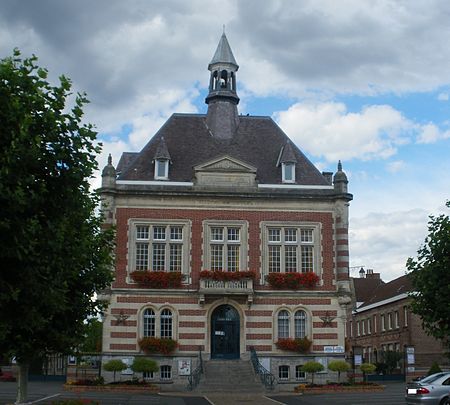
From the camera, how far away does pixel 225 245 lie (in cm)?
4116

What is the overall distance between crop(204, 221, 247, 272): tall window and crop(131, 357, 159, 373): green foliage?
21.1ft

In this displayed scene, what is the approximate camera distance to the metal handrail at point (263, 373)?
37.7 m

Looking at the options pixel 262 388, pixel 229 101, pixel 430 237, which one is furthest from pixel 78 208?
pixel 229 101

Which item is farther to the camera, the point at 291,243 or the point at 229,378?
the point at 291,243

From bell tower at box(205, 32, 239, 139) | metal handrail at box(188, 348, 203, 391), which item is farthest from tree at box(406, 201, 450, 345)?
bell tower at box(205, 32, 239, 139)

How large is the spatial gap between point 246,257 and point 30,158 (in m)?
28.3

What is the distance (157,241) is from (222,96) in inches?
460

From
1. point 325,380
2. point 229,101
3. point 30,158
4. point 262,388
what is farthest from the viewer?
point 229,101

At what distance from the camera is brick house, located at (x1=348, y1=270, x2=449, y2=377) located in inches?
2013

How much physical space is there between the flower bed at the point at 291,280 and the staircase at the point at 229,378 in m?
4.65

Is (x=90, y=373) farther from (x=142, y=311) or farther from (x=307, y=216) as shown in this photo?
(x=307, y=216)

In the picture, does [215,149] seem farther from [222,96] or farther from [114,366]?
[114,366]

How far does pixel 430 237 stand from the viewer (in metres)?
24.1

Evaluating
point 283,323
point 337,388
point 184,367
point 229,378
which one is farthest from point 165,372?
point 337,388
